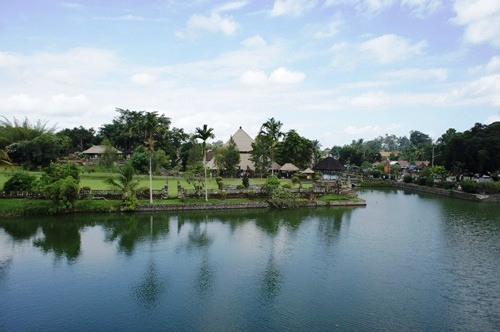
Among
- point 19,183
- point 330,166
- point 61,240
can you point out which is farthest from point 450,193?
point 19,183

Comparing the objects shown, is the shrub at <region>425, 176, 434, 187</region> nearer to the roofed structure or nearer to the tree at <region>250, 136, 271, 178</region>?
the tree at <region>250, 136, 271, 178</region>

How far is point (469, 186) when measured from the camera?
44.2 metres

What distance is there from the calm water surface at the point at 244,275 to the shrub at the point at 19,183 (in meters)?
4.40

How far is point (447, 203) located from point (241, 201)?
949 inches

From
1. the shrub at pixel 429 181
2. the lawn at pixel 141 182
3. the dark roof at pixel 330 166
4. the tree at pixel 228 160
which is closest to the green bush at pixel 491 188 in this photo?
the shrub at pixel 429 181

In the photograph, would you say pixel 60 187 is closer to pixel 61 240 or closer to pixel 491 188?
pixel 61 240

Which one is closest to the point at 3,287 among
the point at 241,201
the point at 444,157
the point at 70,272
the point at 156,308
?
the point at 70,272

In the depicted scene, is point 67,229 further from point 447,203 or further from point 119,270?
point 447,203

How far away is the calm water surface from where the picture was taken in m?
12.9

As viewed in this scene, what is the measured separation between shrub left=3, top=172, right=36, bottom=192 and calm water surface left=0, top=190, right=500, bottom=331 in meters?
4.40

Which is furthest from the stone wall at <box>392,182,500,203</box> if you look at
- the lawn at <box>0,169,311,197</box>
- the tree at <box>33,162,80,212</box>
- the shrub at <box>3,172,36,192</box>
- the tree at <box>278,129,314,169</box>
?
the shrub at <box>3,172,36,192</box>

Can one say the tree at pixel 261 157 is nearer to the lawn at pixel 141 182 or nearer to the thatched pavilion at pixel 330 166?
the lawn at pixel 141 182

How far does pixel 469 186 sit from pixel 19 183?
156 feet

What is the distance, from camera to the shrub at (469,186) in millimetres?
43844
